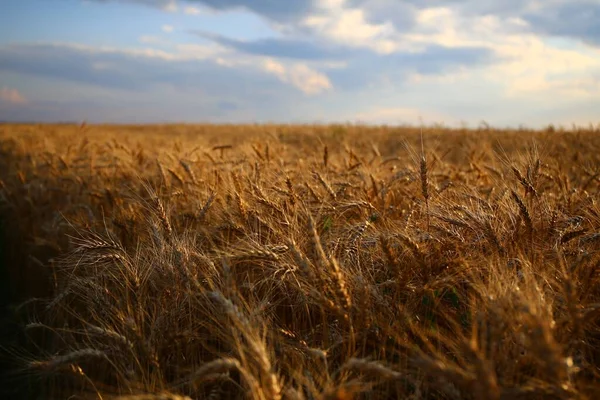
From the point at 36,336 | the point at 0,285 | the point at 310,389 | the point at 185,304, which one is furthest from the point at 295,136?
the point at 310,389

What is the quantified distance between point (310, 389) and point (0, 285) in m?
5.32

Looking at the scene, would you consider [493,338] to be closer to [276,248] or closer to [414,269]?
[414,269]

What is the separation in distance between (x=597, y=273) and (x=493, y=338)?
37.6 inches

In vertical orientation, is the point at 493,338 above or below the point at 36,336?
above

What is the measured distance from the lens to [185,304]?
93.8 inches

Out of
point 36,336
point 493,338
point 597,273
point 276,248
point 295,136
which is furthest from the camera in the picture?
point 295,136

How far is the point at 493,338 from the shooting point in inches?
55.2

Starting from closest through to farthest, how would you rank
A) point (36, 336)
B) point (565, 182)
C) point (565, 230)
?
point (565, 230) < point (565, 182) < point (36, 336)

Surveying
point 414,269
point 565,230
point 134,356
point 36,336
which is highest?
point 565,230

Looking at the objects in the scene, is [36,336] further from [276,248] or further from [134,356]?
[276,248]

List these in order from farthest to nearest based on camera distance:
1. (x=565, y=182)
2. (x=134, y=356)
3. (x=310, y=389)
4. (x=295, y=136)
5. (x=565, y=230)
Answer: (x=295, y=136), (x=565, y=182), (x=565, y=230), (x=134, y=356), (x=310, y=389)

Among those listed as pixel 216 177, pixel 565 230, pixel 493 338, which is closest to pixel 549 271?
pixel 565 230

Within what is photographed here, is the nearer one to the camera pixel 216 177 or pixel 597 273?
pixel 597 273

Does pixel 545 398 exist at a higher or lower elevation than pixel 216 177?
lower
